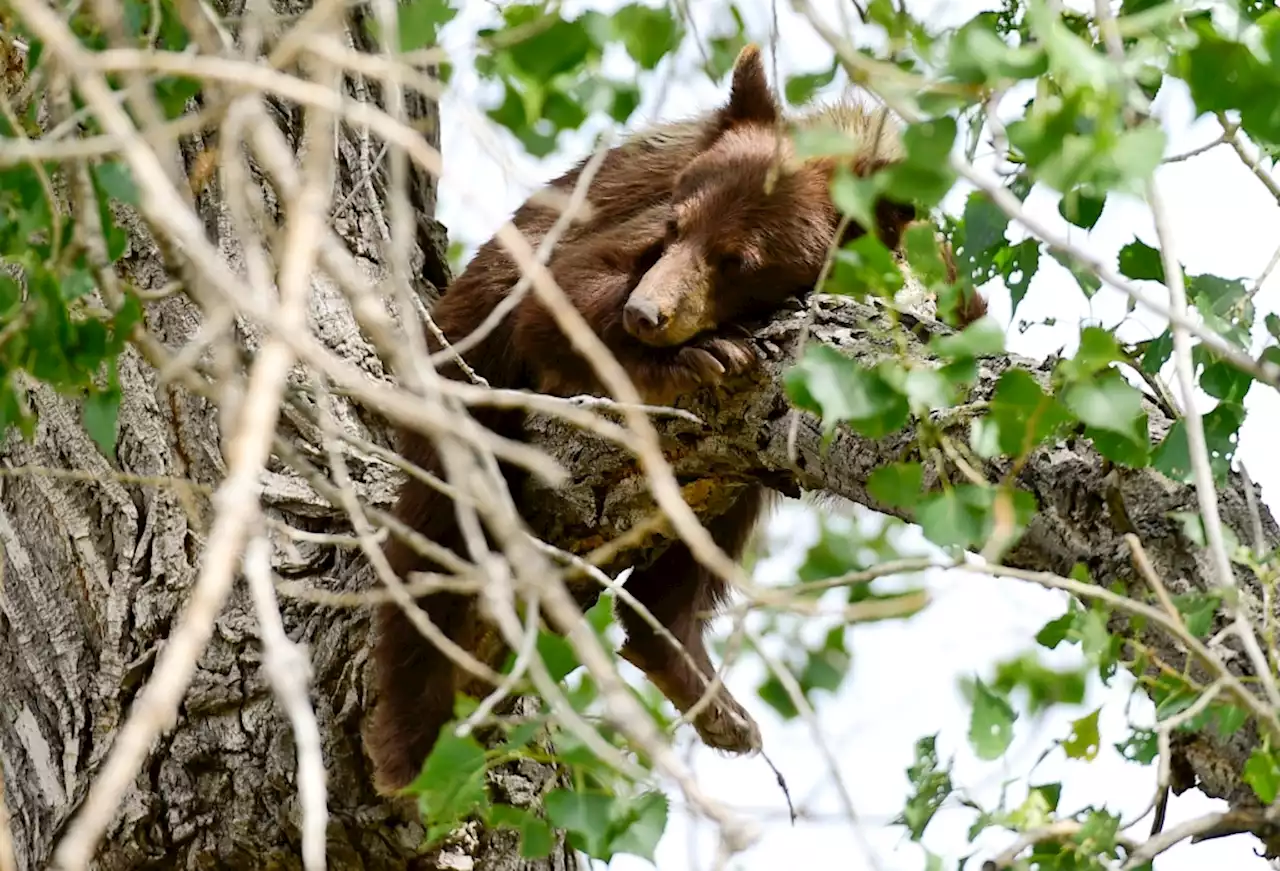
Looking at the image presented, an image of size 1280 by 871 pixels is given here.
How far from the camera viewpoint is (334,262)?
1.39 m

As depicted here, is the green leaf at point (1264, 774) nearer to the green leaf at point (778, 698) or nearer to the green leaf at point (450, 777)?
the green leaf at point (778, 698)

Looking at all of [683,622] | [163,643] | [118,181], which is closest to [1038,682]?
[118,181]

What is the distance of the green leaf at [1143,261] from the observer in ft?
7.00

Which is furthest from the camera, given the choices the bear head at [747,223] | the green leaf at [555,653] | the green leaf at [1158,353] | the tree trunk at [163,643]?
the bear head at [747,223]

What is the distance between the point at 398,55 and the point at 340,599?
2.20 ft

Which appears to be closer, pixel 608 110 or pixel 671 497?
pixel 671 497

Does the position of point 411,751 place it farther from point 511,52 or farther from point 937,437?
point 511,52

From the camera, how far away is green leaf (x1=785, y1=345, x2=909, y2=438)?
176 centimetres

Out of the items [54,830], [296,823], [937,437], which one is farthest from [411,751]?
[937,437]

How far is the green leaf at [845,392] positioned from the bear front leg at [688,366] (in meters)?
1.40

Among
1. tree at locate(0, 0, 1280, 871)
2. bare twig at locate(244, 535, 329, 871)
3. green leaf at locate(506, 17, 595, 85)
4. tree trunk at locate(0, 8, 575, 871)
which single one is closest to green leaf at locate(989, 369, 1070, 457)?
tree at locate(0, 0, 1280, 871)

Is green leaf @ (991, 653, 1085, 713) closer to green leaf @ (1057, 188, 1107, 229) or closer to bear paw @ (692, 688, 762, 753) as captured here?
green leaf @ (1057, 188, 1107, 229)

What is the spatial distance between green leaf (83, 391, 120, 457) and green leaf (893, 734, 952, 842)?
1262 millimetres

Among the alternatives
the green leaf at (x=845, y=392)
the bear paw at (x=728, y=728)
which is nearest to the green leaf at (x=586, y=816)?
the green leaf at (x=845, y=392)
